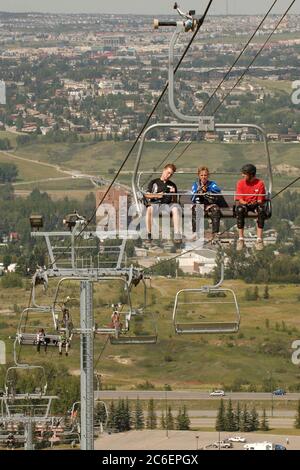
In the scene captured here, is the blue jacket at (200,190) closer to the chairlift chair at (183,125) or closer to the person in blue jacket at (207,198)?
the person in blue jacket at (207,198)

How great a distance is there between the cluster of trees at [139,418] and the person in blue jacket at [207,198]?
126ft

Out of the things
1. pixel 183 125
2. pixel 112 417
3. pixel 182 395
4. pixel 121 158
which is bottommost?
pixel 112 417

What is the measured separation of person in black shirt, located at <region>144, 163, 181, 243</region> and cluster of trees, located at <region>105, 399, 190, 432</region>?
3835 centimetres

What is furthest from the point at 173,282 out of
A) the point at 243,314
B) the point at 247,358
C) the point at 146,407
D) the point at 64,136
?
the point at 64,136

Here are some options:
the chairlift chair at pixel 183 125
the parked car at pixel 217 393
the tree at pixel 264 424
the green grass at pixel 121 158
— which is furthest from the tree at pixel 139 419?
the green grass at pixel 121 158

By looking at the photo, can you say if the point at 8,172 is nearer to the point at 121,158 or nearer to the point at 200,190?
the point at 121,158

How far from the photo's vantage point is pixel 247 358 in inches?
3167

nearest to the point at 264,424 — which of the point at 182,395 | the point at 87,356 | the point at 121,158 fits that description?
the point at 182,395

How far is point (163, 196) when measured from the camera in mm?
20578

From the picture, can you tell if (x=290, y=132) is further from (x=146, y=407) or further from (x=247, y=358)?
(x=146, y=407)

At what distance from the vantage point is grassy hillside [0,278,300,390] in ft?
253

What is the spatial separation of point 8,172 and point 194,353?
66.7 m
